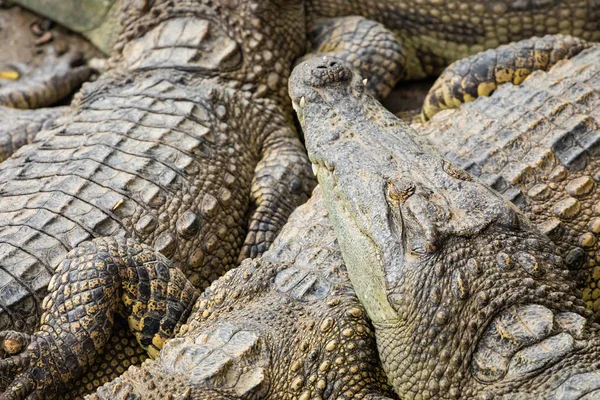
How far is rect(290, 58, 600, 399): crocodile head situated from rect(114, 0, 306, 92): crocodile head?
5.21 feet

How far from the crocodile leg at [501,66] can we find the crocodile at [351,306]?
0.91 m

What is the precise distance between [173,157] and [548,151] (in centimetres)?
159

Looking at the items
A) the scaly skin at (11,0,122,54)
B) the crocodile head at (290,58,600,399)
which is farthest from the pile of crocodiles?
the scaly skin at (11,0,122,54)

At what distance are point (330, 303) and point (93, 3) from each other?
292cm

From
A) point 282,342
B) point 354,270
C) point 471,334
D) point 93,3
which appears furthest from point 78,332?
point 93,3

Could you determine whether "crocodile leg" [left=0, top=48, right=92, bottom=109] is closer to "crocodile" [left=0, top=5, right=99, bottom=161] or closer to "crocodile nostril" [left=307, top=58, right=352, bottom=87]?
"crocodile" [left=0, top=5, right=99, bottom=161]

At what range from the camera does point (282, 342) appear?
2.47 metres

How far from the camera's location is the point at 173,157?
3.44 m

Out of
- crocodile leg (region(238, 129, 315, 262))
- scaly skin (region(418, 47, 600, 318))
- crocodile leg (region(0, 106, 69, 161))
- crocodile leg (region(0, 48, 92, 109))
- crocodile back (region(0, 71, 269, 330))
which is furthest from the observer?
crocodile leg (region(0, 48, 92, 109))

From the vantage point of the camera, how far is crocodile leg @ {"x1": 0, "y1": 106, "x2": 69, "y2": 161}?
12.8 feet

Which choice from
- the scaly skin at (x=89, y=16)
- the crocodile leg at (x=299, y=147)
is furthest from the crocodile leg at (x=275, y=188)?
the scaly skin at (x=89, y=16)

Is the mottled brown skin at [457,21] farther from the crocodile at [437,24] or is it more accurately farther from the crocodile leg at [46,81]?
the crocodile leg at [46,81]

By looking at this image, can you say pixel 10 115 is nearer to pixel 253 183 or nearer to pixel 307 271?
pixel 253 183

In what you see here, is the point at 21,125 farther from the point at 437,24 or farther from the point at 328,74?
the point at 437,24
